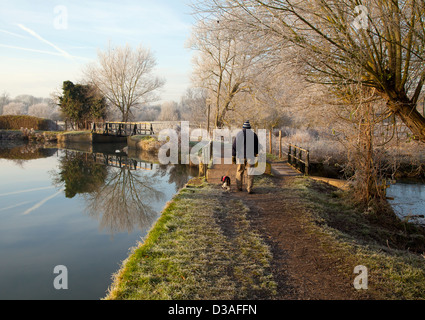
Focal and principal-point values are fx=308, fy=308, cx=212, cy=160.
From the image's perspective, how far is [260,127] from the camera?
23.7 m

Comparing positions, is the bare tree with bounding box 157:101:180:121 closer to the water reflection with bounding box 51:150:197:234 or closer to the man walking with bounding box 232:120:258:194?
the water reflection with bounding box 51:150:197:234

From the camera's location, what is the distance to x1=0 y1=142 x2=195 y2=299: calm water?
517cm

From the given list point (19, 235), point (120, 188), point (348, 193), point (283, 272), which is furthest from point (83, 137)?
point (283, 272)

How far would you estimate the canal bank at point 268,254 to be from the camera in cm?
362

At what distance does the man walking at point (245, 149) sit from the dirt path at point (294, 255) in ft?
2.79

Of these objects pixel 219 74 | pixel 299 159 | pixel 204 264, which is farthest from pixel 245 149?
pixel 219 74

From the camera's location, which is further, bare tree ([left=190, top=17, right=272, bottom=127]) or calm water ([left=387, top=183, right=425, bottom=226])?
bare tree ([left=190, top=17, right=272, bottom=127])

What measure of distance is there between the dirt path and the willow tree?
8.86ft

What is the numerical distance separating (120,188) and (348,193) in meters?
8.76

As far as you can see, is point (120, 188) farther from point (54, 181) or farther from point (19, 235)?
point (19, 235)

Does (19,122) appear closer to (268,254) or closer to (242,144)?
(242,144)

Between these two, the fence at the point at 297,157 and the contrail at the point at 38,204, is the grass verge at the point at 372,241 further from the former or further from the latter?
the contrail at the point at 38,204

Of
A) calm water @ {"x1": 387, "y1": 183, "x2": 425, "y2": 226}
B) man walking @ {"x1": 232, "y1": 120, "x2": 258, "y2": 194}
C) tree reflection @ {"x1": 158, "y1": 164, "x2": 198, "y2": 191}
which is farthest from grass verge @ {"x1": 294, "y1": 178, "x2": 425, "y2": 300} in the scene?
tree reflection @ {"x1": 158, "y1": 164, "x2": 198, "y2": 191}

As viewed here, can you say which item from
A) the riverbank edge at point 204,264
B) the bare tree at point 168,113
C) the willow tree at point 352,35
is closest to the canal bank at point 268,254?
the riverbank edge at point 204,264
